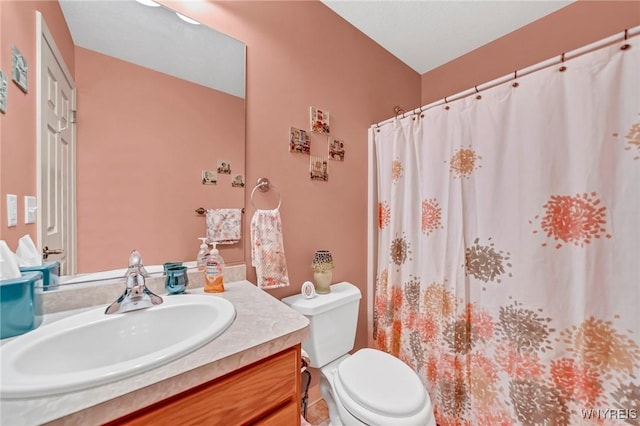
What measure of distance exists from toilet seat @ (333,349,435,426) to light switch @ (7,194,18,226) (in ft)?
4.20

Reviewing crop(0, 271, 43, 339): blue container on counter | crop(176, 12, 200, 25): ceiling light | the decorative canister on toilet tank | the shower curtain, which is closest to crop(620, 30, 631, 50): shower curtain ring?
the shower curtain

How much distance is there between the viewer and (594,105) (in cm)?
94

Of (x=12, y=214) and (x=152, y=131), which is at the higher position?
(x=152, y=131)

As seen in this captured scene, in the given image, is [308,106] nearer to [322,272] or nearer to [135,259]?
[322,272]

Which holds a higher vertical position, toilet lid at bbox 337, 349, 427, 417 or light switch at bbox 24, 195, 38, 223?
light switch at bbox 24, 195, 38, 223

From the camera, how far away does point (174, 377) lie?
1.65 ft

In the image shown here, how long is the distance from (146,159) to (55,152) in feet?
0.83

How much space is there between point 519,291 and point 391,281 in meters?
0.65

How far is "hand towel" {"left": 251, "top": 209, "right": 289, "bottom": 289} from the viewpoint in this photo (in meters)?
1.19

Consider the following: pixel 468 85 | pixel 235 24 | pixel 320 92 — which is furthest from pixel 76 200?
pixel 468 85

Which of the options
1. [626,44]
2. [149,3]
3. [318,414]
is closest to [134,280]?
[149,3]

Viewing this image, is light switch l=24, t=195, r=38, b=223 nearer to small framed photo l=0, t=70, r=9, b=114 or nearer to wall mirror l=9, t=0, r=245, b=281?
wall mirror l=9, t=0, r=245, b=281

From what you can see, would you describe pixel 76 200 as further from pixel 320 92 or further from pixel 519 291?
pixel 519 291

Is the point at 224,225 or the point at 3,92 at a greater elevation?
the point at 3,92
